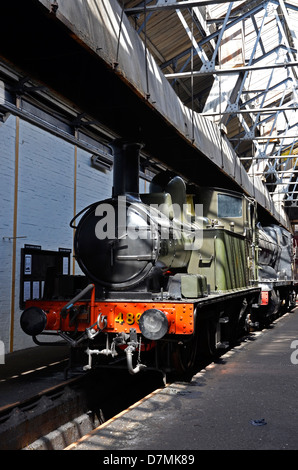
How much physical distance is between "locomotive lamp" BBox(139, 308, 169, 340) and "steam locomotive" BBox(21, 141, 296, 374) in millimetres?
11

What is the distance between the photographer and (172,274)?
732cm

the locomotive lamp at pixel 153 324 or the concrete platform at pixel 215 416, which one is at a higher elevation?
the locomotive lamp at pixel 153 324

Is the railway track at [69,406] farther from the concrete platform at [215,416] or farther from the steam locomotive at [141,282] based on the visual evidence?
the concrete platform at [215,416]

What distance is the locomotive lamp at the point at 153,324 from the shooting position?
553cm

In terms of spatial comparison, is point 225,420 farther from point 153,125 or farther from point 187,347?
point 153,125

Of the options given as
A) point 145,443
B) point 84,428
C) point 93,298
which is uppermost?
point 93,298

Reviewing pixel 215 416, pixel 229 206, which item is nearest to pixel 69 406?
pixel 215 416

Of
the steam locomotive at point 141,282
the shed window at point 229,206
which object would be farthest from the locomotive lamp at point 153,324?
the shed window at point 229,206

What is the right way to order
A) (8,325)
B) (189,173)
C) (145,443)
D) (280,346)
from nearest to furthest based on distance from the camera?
(145,443) → (8,325) → (280,346) → (189,173)

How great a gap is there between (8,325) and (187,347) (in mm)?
3674

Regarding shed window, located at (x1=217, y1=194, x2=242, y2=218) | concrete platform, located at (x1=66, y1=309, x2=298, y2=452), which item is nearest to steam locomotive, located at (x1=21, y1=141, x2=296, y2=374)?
concrete platform, located at (x1=66, y1=309, x2=298, y2=452)

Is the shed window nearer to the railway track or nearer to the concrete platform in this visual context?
the concrete platform

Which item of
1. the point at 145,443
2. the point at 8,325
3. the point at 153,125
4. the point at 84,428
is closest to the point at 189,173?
the point at 153,125

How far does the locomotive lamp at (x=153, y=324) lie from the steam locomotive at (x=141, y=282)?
0.01 m
